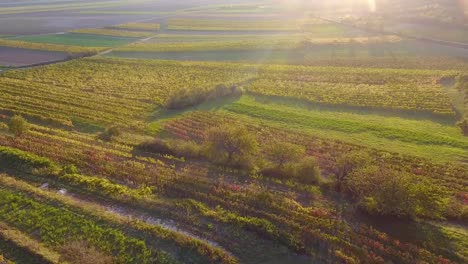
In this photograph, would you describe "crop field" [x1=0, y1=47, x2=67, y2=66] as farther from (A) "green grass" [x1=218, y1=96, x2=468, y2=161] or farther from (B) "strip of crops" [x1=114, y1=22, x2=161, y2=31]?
(A) "green grass" [x1=218, y1=96, x2=468, y2=161]

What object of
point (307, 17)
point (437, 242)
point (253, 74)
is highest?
point (307, 17)

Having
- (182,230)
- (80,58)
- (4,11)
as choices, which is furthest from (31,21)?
(182,230)

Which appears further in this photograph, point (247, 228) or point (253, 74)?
point (253, 74)

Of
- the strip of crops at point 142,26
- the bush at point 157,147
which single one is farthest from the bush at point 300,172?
the strip of crops at point 142,26

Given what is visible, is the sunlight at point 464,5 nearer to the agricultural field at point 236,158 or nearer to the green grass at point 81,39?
the agricultural field at point 236,158

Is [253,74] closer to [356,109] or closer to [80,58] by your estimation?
[356,109]

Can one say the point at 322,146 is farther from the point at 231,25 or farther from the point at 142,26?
the point at 142,26

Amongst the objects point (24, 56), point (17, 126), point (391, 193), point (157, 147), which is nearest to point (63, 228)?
point (157, 147)
